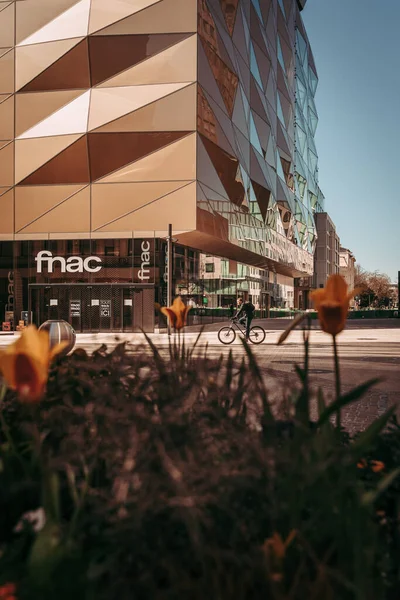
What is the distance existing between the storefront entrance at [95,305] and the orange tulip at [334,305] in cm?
2747

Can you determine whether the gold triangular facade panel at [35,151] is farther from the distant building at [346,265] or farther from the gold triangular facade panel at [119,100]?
the distant building at [346,265]

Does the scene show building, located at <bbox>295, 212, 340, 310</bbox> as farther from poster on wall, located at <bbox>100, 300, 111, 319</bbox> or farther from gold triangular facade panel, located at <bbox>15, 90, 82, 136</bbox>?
gold triangular facade panel, located at <bbox>15, 90, 82, 136</bbox>

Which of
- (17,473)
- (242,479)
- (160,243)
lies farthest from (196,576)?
(160,243)

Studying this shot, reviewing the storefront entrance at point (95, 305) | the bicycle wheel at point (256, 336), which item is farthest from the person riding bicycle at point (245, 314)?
the storefront entrance at point (95, 305)

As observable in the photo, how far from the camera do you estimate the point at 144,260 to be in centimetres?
2980

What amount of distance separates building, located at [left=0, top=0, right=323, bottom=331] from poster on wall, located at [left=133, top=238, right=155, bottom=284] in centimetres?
5

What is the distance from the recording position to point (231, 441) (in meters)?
1.98

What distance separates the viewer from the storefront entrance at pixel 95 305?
98.5 ft

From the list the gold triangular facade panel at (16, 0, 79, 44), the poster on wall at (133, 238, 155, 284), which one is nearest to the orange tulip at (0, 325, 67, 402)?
the poster on wall at (133, 238, 155, 284)

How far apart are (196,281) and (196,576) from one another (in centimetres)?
3360

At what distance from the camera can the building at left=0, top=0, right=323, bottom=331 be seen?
28.8m

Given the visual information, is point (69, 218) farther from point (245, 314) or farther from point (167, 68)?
point (245, 314)

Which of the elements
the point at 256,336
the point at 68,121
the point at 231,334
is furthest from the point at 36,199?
the point at 256,336

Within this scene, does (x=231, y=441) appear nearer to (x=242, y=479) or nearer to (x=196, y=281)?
(x=242, y=479)
